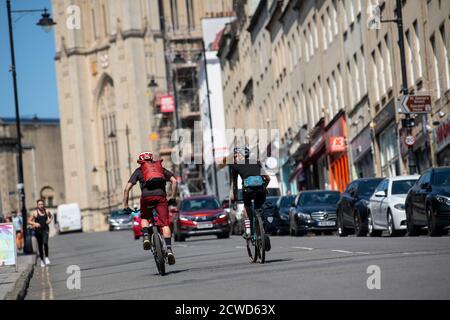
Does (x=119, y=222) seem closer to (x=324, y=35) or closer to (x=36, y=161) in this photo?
(x=324, y=35)

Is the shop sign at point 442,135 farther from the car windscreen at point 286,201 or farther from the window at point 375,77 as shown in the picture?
the window at point 375,77

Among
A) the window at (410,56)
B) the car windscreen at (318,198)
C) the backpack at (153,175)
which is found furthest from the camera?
the window at (410,56)

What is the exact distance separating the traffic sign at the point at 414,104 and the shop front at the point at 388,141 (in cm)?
919

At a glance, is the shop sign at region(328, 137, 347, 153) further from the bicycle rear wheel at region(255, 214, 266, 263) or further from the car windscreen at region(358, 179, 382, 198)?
the bicycle rear wheel at region(255, 214, 266, 263)

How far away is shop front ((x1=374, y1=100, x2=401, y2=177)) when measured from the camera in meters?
45.3

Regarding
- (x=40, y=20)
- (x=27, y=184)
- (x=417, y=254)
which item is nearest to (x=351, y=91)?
(x=40, y=20)

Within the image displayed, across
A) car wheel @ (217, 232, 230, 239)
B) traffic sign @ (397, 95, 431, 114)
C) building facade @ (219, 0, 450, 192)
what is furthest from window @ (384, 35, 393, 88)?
traffic sign @ (397, 95, 431, 114)

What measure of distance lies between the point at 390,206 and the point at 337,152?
28.9m

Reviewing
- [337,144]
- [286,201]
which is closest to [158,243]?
[286,201]

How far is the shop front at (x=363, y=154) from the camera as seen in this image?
165 ft

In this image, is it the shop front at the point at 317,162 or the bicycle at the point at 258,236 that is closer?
the bicycle at the point at 258,236

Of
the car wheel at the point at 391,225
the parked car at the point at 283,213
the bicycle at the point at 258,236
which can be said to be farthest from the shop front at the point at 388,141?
the bicycle at the point at 258,236

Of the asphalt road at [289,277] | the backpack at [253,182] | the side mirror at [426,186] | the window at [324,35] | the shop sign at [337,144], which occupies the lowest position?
the asphalt road at [289,277]
